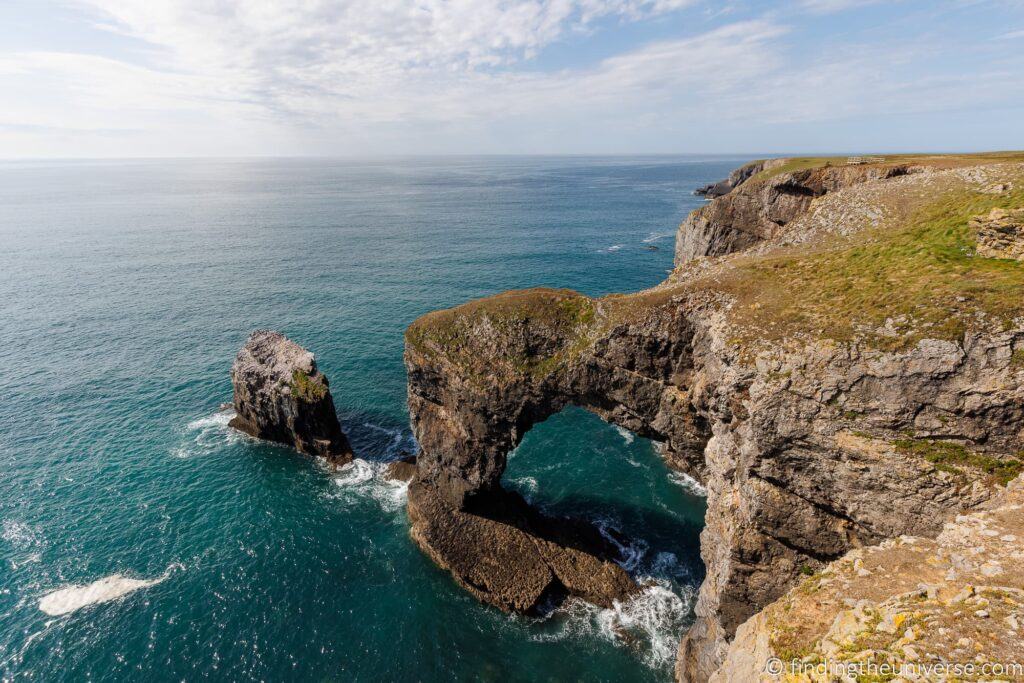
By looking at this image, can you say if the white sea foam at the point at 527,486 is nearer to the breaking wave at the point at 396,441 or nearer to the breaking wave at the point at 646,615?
the breaking wave at the point at 646,615

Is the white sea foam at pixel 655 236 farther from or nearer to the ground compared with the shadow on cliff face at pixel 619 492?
farther from the ground

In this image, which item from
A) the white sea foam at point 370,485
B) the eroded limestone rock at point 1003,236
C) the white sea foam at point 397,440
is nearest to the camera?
the eroded limestone rock at point 1003,236

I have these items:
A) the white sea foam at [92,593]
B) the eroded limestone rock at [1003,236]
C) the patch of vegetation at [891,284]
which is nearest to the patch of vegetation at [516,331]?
the patch of vegetation at [891,284]

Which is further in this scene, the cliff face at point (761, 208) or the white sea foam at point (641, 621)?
the cliff face at point (761, 208)

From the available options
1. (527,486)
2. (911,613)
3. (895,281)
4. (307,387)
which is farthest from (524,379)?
(307,387)

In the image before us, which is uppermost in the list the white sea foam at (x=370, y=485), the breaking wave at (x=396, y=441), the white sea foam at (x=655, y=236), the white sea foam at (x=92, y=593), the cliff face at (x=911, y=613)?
the white sea foam at (x=655, y=236)

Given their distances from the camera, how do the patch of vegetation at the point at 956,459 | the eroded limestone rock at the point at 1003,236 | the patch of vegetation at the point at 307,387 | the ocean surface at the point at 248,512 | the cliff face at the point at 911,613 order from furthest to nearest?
the patch of vegetation at the point at 307,387 < the ocean surface at the point at 248,512 < the eroded limestone rock at the point at 1003,236 < the patch of vegetation at the point at 956,459 < the cliff face at the point at 911,613
